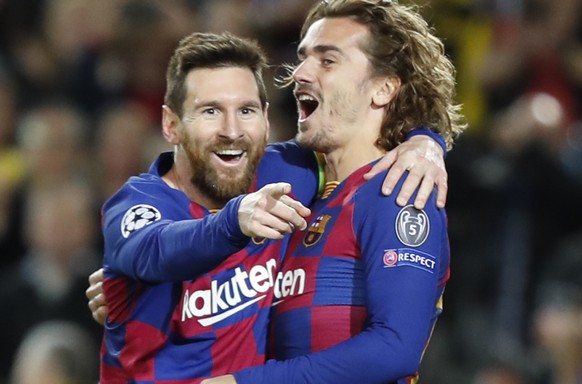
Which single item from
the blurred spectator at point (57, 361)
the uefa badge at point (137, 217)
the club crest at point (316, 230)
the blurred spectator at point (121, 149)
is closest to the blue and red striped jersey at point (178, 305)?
the uefa badge at point (137, 217)

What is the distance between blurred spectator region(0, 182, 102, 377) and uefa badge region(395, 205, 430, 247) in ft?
12.2

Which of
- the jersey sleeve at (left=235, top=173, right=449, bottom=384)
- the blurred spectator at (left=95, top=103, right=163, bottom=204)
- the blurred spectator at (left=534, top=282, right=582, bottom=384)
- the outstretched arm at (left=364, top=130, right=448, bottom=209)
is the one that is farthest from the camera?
the blurred spectator at (left=95, top=103, right=163, bottom=204)

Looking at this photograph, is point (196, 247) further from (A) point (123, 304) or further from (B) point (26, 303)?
(B) point (26, 303)

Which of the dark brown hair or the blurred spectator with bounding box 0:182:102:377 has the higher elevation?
the dark brown hair

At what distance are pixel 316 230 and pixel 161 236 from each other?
59 cm

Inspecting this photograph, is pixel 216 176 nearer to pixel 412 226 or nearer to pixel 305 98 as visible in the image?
pixel 305 98

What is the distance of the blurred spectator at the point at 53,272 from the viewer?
301 inches

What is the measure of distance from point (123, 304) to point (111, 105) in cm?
449

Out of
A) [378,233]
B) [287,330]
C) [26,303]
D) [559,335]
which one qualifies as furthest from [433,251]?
[26,303]

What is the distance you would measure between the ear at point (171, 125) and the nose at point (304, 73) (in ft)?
1.47

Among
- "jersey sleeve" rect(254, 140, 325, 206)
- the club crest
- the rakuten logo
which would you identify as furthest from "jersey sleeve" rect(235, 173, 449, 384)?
"jersey sleeve" rect(254, 140, 325, 206)

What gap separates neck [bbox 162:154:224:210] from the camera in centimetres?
464

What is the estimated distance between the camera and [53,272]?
772cm

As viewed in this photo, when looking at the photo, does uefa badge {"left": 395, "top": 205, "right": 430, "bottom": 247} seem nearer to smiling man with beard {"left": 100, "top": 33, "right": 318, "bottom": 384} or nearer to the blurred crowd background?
smiling man with beard {"left": 100, "top": 33, "right": 318, "bottom": 384}
